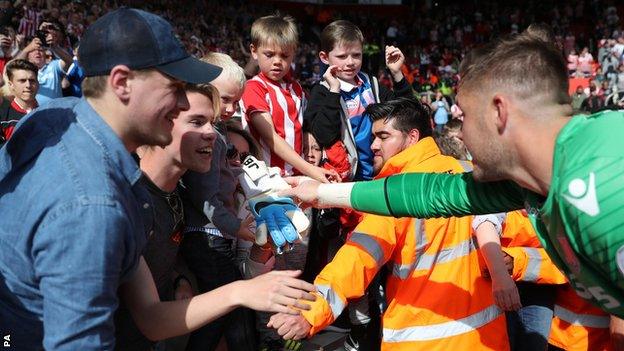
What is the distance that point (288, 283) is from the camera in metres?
2.28

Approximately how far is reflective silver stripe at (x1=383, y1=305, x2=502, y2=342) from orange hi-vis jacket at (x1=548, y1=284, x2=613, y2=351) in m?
0.90

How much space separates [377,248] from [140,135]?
138cm

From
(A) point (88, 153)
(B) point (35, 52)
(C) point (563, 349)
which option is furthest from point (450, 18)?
(A) point (88, 153)

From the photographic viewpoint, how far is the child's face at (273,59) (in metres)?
4.41

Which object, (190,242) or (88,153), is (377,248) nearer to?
(190,242)

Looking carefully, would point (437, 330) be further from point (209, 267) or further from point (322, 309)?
point (209, 267)

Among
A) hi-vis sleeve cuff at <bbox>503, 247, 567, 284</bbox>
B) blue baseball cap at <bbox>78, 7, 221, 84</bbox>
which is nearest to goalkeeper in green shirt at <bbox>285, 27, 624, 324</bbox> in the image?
hi-vis sleeve cuff at <bbox>503, 247, 567, 284</bbox>

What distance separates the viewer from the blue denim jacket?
5.88 ft

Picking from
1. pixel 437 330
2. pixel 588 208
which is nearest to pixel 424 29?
pixel 437 330

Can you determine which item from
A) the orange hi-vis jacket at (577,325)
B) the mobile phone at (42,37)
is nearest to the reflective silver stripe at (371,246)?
the orange hi-vis jacket at (577,325)

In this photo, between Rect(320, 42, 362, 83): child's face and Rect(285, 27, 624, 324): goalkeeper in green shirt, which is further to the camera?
Rect(320, 42, 362, 83): child's face

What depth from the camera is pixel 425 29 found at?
33.1 m

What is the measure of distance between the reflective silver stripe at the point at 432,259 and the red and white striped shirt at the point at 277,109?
4.47ft

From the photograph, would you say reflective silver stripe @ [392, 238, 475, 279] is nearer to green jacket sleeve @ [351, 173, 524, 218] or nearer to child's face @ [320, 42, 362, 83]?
green jacket sleeve @ [351, 173, 524, 218]
